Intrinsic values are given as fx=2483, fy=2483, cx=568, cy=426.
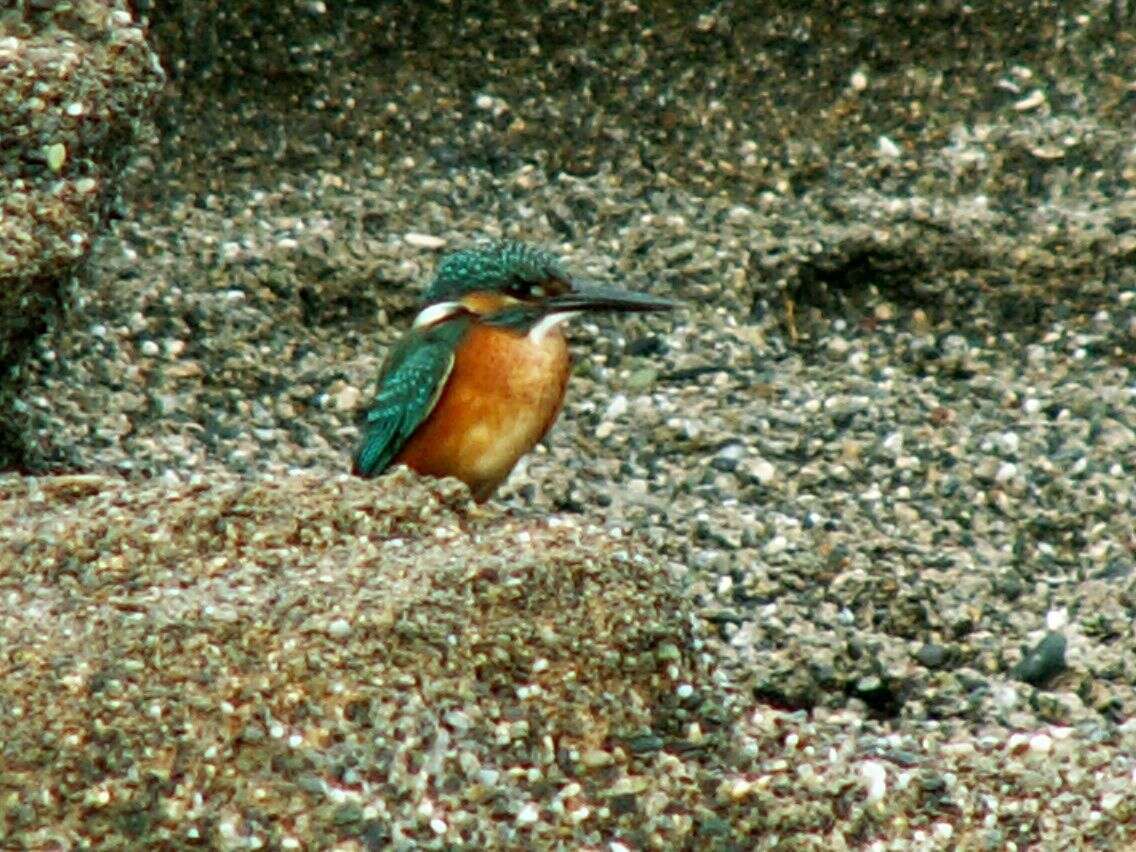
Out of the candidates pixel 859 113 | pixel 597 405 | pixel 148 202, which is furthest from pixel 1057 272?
pixel 148 202

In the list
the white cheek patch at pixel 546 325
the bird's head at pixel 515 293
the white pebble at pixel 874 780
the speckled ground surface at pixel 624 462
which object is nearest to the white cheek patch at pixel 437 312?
the bird's head at pixel 515 293

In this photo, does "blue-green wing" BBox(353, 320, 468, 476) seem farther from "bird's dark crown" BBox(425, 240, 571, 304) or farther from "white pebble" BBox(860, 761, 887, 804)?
"white pebble" BBox(860, 761, 887, 804)

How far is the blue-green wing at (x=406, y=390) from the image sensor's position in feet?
15.4

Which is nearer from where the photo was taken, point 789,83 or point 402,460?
point 402,460

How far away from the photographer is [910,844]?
3764mm

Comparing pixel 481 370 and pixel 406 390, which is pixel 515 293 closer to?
pixel 481 370

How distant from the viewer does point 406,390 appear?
15.4ft

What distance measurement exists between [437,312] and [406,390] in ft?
0.66

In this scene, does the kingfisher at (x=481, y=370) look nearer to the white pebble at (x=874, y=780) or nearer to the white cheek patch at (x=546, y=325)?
the white cheek patch at (x=546, y=325)

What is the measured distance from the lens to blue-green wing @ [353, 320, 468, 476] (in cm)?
470

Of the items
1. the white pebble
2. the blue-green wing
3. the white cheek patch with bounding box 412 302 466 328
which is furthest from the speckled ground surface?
the white cheek patch with bounding box 412 302 466 328

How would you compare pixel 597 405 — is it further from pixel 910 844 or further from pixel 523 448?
pixel 910 844

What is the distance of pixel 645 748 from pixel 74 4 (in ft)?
6.07

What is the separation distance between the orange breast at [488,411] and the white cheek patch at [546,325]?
0.02m
